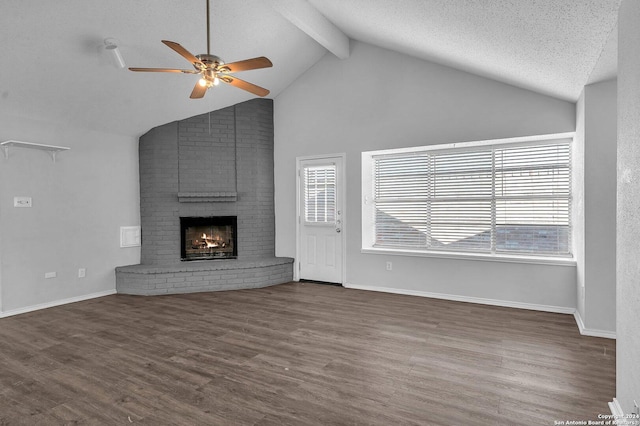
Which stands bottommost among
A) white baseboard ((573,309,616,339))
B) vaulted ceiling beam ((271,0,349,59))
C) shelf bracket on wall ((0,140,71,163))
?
white baseboard ((573,309,616,339))

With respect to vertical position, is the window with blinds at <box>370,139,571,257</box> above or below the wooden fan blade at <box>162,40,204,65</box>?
below

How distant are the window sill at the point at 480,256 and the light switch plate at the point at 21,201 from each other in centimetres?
435

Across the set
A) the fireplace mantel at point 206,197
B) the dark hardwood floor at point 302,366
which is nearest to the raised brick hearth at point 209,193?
the fireplace mantel at point 206,197

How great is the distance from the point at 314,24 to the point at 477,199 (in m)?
3.06

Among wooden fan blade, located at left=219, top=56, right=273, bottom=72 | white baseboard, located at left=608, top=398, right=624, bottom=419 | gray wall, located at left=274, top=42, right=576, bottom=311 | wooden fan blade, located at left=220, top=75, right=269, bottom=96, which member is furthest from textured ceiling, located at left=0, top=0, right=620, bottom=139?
white baseboard, located at left=608, top=398, right=624, bottom=419

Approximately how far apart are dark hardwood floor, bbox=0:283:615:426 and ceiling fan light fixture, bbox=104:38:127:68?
9.15 ft

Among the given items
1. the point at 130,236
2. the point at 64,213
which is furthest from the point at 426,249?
the point at 64,213

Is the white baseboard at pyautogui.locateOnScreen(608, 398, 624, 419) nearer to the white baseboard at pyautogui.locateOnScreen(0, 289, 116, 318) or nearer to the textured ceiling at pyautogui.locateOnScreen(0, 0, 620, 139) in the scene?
the textured ceiling at pyautogui.locateOnScreen(0, 0, 620, 139)

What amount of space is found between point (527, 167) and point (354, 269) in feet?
8.80

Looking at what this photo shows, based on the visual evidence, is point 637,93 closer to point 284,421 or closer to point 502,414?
point 502,414

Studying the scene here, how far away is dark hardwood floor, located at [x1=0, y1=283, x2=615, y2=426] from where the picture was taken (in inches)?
90.0

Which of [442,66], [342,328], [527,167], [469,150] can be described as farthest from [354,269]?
[442,66]

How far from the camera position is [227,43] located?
15.3 ft

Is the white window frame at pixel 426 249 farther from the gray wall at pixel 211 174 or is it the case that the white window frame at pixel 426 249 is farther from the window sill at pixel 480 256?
the gray wall at pixel 211 174
